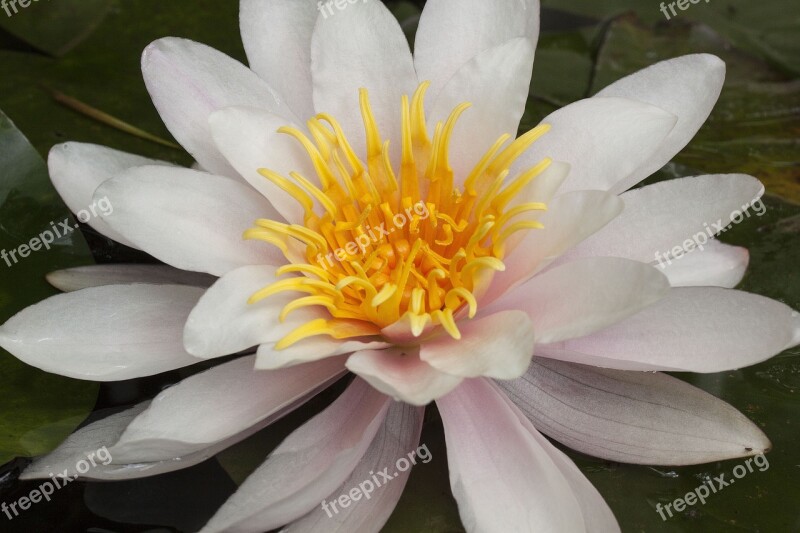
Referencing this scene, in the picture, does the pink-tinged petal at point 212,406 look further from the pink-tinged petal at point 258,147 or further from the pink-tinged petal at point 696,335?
the pink-tinged petal at point 696,335

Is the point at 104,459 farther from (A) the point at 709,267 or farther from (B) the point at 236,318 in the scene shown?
A: (A) the point at 709,267

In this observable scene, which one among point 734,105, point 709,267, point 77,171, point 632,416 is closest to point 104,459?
point 77,171

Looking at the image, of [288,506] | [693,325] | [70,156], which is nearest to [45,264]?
[70,156]

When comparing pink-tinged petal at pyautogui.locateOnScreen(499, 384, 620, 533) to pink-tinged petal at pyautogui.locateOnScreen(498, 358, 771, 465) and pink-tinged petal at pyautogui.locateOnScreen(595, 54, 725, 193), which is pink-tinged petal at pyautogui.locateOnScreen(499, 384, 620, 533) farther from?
pink-tinged petal at pyautogui.locateOnScreen(595, 54, 725, 193)

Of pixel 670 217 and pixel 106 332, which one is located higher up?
pixel 106 332

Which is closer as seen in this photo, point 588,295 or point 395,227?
point 588,295

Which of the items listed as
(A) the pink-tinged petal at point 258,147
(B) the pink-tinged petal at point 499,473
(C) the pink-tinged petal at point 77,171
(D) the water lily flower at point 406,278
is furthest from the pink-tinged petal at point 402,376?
(C) the pink-tinged petal at point 77,171
